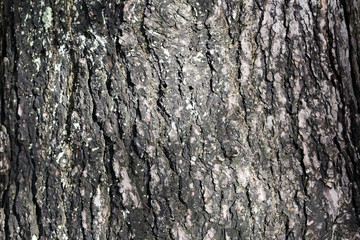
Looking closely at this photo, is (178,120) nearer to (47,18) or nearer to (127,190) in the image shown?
(127,190)

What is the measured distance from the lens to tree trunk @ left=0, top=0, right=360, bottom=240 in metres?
1.43

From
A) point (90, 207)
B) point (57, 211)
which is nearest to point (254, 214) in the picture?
point (90, 207)

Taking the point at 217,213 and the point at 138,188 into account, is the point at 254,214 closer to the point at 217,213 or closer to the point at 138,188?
the point at 217,213

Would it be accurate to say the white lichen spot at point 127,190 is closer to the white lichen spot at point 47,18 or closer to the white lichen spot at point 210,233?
the white lichen spot at point 210,233

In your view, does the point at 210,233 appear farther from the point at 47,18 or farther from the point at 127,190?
the point at 47,18

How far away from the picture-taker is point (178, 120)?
4.69 ft

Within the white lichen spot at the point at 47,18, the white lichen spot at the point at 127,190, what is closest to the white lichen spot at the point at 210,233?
the white lichen spot at the point at 127,190

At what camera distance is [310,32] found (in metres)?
1.49

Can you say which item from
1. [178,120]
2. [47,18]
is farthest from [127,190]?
[47,18]

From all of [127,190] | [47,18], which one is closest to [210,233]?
[127,190]

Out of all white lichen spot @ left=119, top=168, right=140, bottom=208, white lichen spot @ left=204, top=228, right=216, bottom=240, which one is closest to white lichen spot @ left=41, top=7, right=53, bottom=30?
white lichen spot @ left=119, top=168, right=140, bottom=208

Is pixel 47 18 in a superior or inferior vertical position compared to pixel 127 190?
superior

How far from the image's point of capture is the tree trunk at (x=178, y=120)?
143 centimetres

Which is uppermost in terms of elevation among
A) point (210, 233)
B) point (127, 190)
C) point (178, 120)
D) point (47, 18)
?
point (47, 18)
